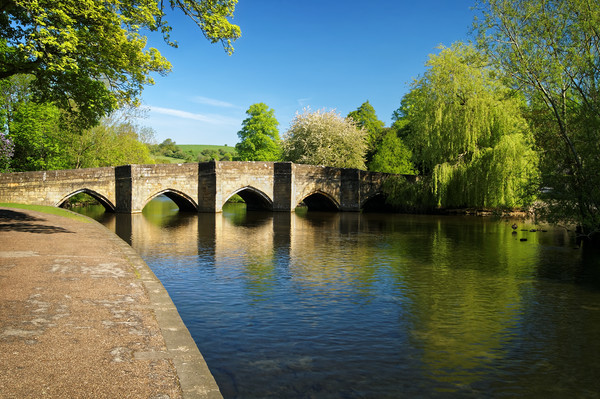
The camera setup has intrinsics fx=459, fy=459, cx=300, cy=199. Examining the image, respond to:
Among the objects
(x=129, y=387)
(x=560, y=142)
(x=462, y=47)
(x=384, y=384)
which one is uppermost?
(x=462, y=47)

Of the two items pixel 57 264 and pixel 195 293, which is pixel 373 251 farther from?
pixel 57 264

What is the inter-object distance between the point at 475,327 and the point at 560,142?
967cm

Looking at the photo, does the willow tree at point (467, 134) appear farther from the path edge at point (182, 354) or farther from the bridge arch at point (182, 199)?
the path edge at point (182, 354)

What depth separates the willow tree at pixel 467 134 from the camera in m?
26.0

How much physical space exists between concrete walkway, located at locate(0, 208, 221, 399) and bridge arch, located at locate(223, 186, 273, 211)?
944 inches

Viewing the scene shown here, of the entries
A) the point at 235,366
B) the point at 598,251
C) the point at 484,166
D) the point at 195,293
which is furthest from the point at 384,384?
the point at 484,166

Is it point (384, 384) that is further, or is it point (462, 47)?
point (462, 47)

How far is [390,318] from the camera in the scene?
25.5ft

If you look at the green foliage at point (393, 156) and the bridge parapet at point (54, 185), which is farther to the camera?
the green foliage at point (393, 156)

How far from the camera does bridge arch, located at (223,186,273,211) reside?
1302 inches

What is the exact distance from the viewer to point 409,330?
283 inches

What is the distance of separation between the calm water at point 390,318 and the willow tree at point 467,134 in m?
11.0

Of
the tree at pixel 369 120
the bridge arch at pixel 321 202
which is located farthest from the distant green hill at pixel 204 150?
the bridge arch at pixel 321 202

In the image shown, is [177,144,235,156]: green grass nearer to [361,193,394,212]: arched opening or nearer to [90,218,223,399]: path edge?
[361,193,394,212]: arched opening
